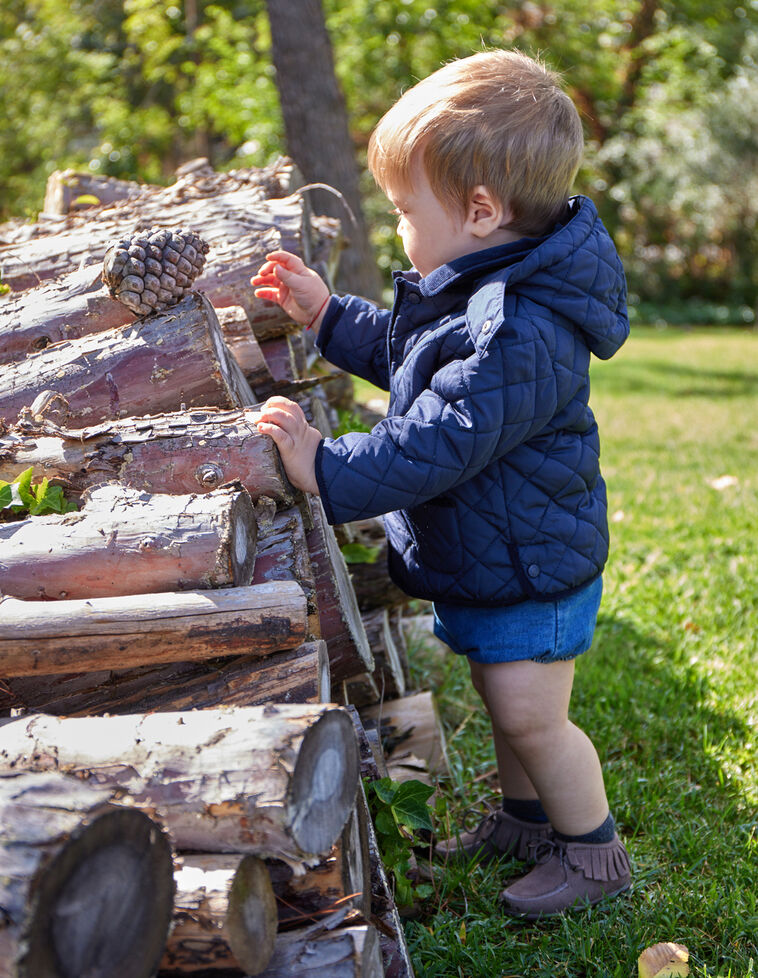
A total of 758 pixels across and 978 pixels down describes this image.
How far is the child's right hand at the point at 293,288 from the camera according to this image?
96.1 inches

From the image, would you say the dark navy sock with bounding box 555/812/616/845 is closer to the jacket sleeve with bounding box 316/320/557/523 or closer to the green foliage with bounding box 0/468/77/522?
the jacket sleeve with bounding box 316/320/557/523

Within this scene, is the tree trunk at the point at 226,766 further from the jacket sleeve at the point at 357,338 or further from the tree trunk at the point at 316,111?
the tree trunk at the point at 316,111

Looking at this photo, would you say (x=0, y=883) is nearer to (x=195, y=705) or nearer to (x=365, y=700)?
Result: (x=195, y=705)

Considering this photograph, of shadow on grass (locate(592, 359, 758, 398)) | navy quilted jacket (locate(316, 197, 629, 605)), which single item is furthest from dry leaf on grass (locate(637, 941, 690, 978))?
shadow on grass (locate(592, 359, 758, 398))

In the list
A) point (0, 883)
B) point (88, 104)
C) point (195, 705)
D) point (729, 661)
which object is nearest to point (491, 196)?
point (195, 705)

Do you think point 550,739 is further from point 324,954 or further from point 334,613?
point 324,954

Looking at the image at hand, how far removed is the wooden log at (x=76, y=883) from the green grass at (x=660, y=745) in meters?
0.90

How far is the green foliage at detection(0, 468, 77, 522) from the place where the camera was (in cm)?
191

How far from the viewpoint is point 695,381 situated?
28.3ft

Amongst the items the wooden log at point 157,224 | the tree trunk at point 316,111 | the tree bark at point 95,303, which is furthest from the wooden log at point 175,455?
the tree trunk at point 316,111

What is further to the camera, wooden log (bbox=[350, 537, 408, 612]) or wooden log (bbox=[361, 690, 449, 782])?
wooden log (bbox=[350, 537, 408, 612])

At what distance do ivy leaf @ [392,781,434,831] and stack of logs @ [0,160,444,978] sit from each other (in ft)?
0.32

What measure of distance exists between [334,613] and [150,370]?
2.31ft

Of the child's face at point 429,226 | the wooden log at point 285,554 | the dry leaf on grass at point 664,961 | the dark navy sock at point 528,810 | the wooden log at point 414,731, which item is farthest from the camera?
the wooden log at point 414,731
